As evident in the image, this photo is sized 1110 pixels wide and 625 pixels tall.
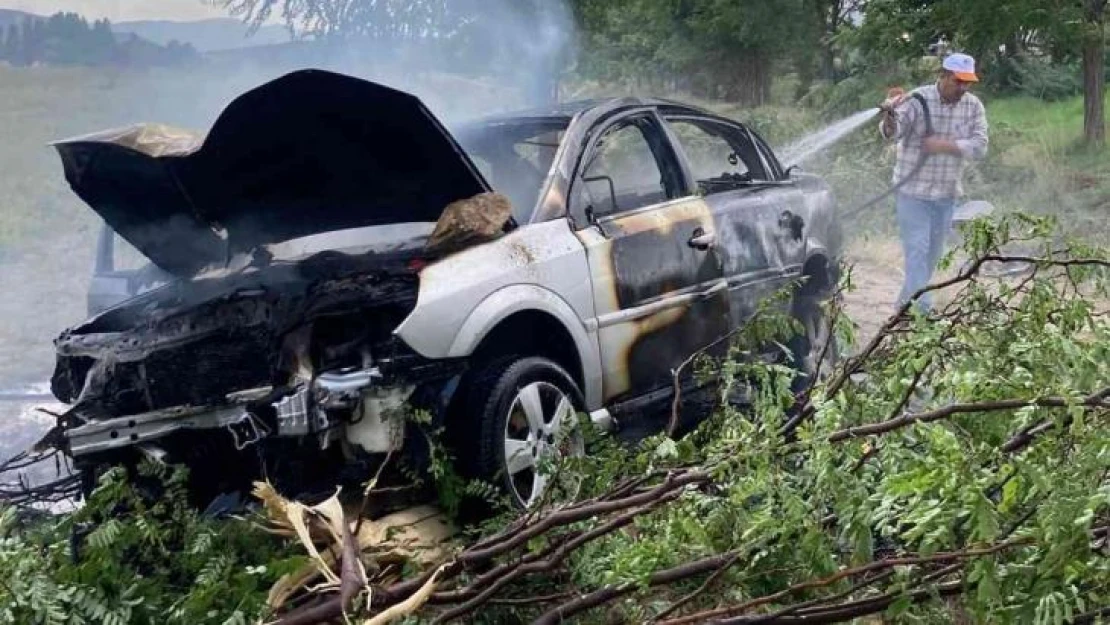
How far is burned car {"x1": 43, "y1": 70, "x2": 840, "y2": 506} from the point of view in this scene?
13.1 feet

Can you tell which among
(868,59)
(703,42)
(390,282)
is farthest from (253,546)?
(703,42)

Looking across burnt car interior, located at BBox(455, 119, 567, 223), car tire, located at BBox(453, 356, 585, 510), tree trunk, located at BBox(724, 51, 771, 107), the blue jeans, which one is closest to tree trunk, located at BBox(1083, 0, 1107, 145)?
the blue jeans

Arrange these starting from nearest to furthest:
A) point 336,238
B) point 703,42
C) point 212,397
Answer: point 212,397 → point 336,238 → point 703,42

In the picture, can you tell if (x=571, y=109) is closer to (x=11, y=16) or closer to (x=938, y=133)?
(x=938, y=133)

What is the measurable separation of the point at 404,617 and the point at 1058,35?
12.7m

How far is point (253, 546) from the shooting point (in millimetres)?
3461

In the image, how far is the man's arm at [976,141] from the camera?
7680mm

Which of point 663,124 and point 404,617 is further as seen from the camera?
point 663,124

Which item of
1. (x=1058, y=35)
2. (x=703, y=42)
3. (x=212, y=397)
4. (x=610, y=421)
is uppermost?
(x=703, y=42)

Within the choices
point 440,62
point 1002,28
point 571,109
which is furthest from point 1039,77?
point 571,109

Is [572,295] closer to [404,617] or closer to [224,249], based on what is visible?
[224,249]

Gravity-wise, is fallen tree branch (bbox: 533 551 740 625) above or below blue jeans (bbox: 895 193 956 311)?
below

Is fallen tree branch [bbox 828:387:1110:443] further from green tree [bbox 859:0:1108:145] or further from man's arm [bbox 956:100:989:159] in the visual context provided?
green tree [bbox 859:0:1108:145]

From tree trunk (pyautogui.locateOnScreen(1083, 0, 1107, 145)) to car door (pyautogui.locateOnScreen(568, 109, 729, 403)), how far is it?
9472mm
